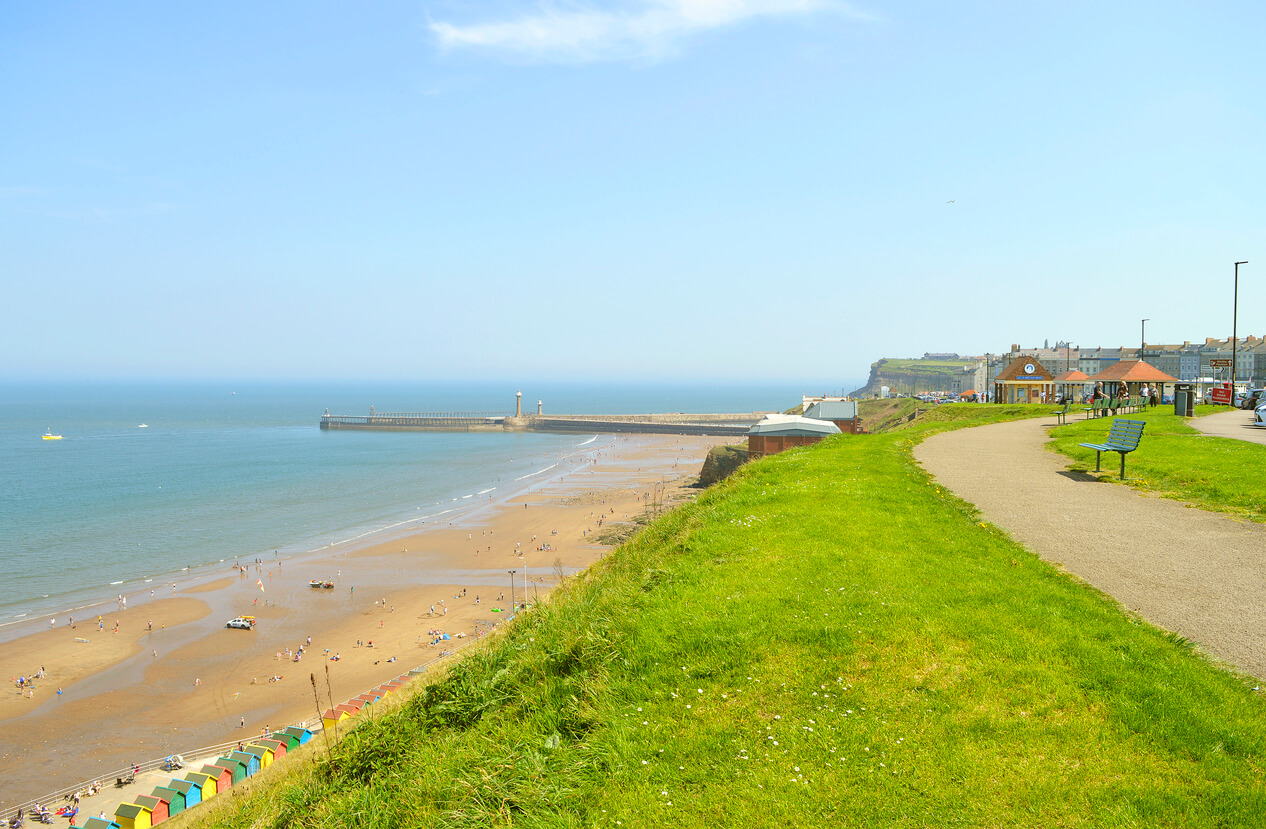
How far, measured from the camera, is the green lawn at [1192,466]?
11.8 meters

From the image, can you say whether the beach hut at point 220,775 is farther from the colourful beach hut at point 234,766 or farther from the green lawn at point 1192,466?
the green lawn at point 1192,466

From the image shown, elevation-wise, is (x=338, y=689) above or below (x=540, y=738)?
below

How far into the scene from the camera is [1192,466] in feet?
46.9

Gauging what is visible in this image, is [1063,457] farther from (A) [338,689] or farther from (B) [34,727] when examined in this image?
(B) [34,727]

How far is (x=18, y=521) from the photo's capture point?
51.6 metres

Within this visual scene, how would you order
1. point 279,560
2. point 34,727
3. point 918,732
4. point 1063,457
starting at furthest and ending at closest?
point 279,560, point 34,727, point 1063,457, point 918,732

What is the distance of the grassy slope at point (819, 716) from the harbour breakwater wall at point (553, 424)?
11991cm

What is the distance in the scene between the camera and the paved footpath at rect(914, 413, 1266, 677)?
22.3 feet

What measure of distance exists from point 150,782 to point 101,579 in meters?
24.7

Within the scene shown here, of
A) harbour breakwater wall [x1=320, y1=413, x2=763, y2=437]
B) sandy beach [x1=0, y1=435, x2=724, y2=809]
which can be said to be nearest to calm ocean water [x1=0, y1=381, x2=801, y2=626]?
sandy beach [x1=0, y1=435, x2=724, y2=809]

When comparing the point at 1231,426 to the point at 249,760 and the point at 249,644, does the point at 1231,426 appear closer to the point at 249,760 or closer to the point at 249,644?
the point at 249,760

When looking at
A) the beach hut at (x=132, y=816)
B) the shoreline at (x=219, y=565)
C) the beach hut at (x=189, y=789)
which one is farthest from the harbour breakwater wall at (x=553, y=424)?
the beach hut at (x=132, y=816)

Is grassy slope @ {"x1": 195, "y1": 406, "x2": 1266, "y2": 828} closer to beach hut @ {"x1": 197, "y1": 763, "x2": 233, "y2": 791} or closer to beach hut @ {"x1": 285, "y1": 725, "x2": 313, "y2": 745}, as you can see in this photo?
beach hut @ {"x1": 197, "y1": 763, "x2": 233, "y2": 791}

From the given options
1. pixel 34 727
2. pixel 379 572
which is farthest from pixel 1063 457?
pixel 379 572
